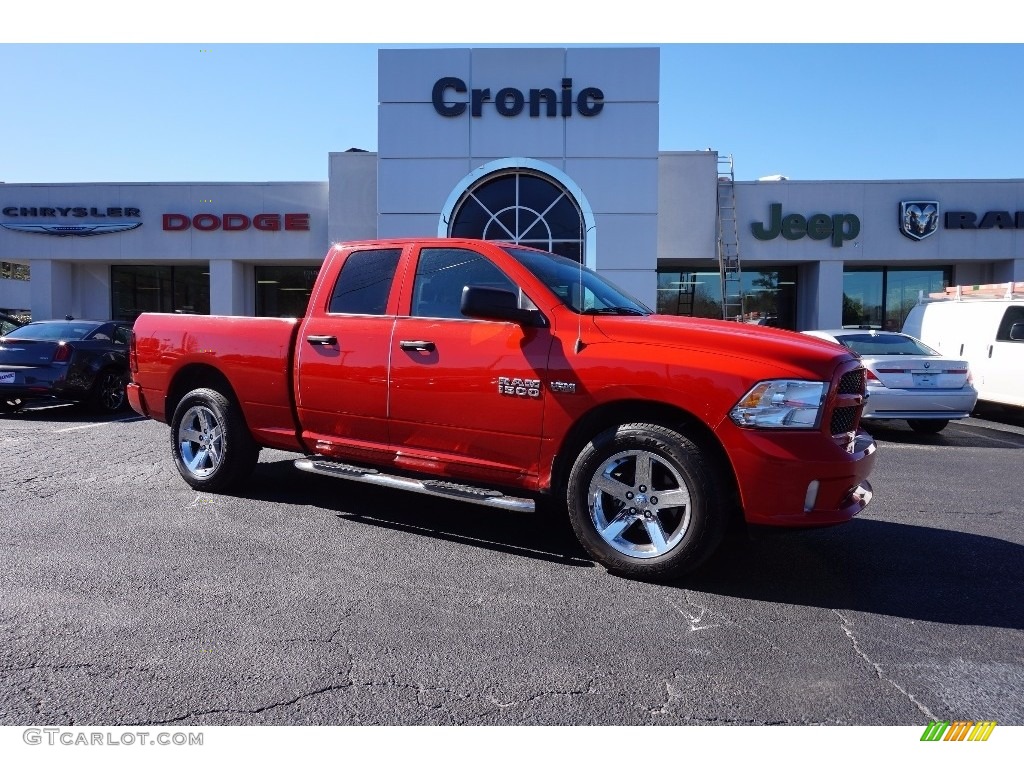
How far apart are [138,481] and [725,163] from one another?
19243 millimetres

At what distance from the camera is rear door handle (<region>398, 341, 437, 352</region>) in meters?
4.75

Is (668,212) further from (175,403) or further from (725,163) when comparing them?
(175,403)

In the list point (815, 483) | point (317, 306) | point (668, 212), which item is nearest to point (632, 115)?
point (668, 212)

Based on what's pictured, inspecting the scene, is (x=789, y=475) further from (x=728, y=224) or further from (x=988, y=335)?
(x=728, y=224)

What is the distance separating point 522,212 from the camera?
19266 millimetres

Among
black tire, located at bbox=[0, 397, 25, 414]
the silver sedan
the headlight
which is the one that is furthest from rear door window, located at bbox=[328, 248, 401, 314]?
black tire, located at bbox=[0, 397, 25, 414]

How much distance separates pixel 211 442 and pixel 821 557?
178 inches

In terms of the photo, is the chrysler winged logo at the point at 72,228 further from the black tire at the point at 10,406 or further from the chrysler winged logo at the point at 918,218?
the chrysler winged logo at the point at 918,218

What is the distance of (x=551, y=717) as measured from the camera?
267 cm

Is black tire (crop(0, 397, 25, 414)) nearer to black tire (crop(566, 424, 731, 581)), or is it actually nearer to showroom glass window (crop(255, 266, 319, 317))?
black tire (crop(566, 424, 731, 581))

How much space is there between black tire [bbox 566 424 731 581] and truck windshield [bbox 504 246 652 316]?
0.92 metres

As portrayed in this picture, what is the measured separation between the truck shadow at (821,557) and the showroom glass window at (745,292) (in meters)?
20.0

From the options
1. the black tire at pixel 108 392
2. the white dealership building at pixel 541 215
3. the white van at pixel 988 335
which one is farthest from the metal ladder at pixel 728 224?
the black tire at pixel 108 392
